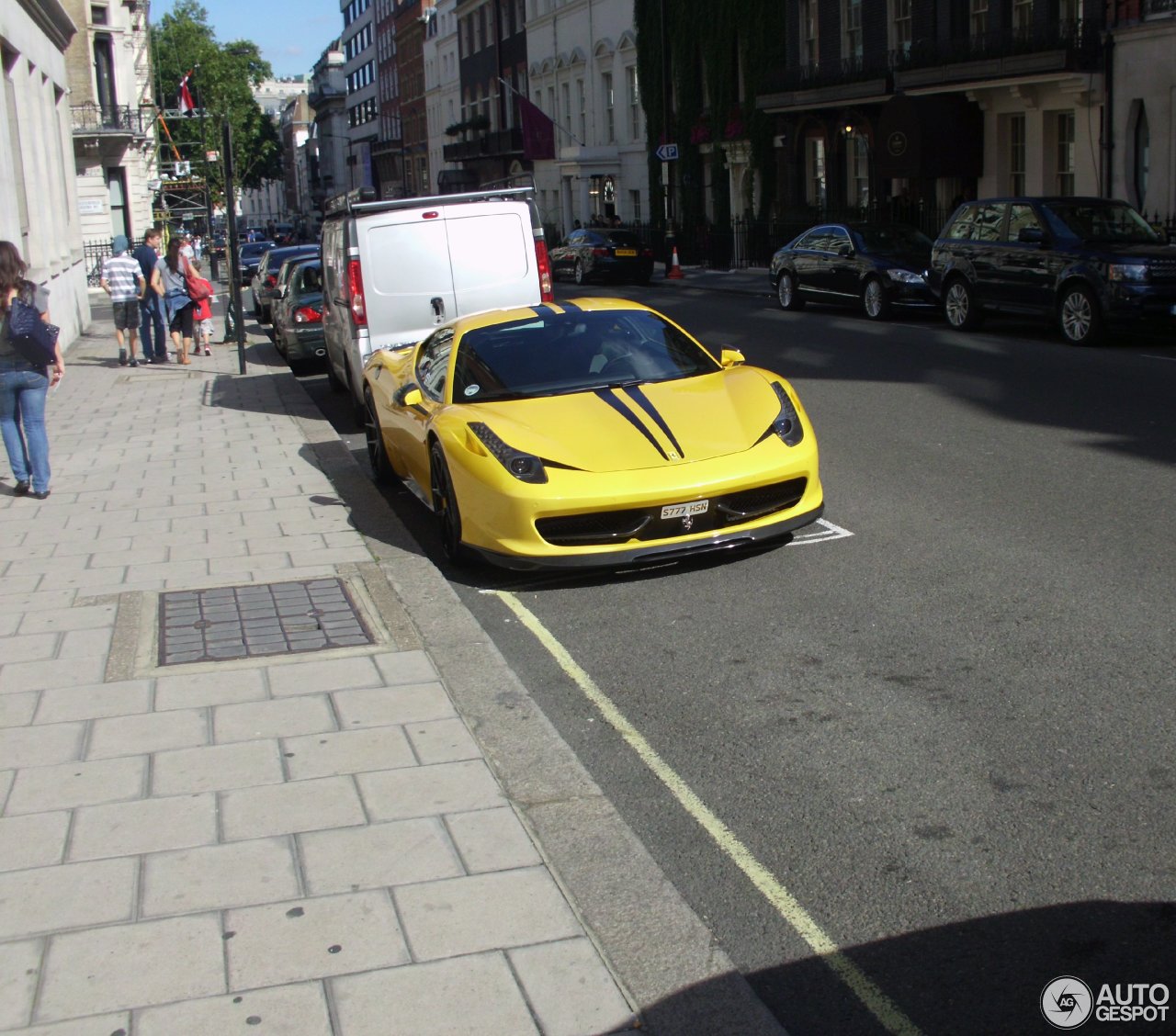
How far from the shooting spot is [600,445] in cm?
751

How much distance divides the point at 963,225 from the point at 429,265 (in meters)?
9.66

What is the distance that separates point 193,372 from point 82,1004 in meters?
17.1

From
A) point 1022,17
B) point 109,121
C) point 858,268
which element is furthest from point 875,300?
point 109,121

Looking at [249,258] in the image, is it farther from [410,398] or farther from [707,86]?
[410,398]

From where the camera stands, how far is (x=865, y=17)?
1346 inches

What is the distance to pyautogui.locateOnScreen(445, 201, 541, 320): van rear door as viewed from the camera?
13.2 meters

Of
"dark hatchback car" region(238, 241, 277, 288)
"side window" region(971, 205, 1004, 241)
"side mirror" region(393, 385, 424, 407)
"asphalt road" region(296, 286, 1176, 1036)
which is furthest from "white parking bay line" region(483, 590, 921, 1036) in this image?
"dark hatchback car" region(238, 241, 277, 288)

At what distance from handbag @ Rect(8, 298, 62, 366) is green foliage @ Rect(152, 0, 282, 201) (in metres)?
79.3

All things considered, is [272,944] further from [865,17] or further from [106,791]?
[865,17]

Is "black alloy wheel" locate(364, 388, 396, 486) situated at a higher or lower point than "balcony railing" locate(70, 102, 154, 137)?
lower

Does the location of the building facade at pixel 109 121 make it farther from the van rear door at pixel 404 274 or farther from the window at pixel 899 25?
the van rear door at pixel 404 274

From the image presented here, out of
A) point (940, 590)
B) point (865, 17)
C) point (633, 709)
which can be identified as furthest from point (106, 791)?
point (865, 17)

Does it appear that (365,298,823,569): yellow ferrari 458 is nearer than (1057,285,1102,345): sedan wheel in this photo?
Yes

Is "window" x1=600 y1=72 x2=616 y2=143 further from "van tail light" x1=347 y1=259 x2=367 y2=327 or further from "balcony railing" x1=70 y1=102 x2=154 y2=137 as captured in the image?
"van tail light" x1=347 y1=259 x2=367 y2=327
